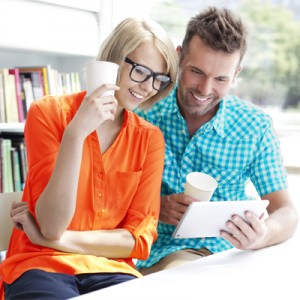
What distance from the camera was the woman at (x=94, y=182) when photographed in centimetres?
129

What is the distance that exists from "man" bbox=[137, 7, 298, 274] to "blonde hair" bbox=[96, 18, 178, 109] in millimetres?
257

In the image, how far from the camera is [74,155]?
4.23 feet

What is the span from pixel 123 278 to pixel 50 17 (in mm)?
1705

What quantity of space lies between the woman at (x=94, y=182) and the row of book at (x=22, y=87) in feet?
3.65

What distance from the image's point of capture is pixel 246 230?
136 centimetres

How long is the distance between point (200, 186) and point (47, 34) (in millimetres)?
1501

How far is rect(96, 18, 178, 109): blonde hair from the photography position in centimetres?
149

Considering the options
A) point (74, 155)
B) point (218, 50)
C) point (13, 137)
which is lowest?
point (13, 137)

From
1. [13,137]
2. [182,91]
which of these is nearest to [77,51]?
[13,137]

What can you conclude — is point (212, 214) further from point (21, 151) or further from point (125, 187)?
point (21, 151)

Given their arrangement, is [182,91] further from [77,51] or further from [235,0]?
[235,0]

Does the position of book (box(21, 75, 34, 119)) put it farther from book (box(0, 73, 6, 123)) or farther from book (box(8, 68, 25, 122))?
book (box(0, 73, 6, 123))

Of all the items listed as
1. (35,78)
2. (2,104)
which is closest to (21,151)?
(2,104)

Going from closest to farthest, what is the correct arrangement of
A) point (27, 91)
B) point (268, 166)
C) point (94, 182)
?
point (94, 182) → point (268, 166) → point (27, 91)
